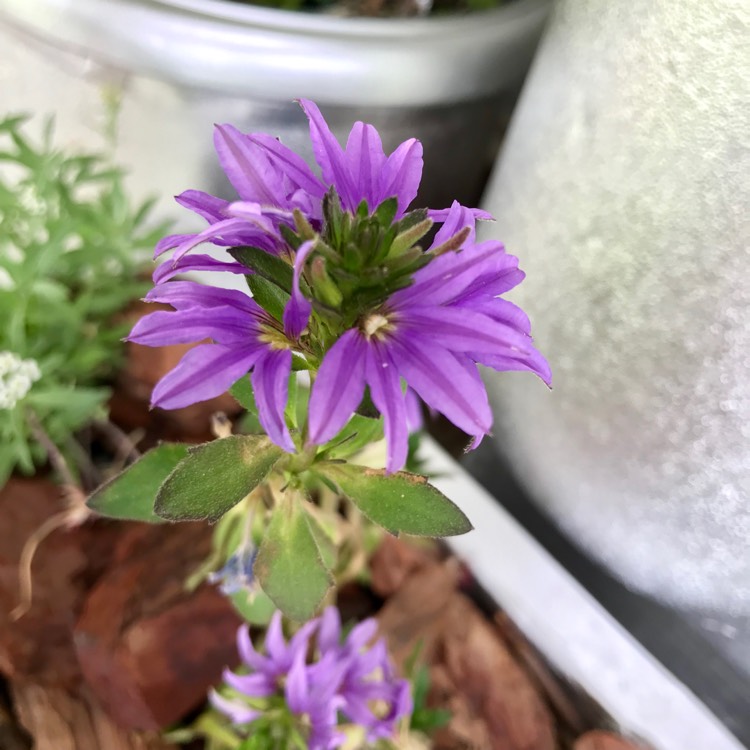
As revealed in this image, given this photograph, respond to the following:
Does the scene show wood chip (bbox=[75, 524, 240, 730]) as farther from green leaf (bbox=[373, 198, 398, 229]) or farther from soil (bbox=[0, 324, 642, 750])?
green leaf (bbox=[373, 198, 398, 229])

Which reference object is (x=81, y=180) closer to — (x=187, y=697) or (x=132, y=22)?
(x=132, y=22)

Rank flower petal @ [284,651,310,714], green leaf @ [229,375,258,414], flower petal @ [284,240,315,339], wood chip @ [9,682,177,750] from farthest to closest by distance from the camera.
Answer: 1. wood chip @ [9,682,177,750]
2. flower petal @ [284,651,310,714]
3. green leaf @ [229,375,258,414]
4. flower petal @ [284,240,315,339]

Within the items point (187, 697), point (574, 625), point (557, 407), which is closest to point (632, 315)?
point (557, 407)

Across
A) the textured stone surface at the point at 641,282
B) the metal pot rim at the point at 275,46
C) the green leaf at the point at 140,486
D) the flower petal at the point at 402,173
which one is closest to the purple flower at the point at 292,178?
the flower petal at the point at 402,173

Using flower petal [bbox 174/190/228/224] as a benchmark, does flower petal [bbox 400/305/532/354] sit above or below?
below

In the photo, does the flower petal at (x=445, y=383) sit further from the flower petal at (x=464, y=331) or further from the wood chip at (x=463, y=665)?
the wood chip at (x=463, y=665)

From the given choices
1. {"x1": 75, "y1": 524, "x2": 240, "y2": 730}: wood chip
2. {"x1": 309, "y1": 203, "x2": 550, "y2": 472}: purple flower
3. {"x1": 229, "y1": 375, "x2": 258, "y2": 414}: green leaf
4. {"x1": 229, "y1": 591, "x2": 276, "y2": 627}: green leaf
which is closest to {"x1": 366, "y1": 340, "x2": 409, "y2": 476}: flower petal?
{"x1": 309, "y1": 203, "x2": 550, "y2": 472}: purple flower

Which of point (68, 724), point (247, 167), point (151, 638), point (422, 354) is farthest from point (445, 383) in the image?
point (68, 724)
